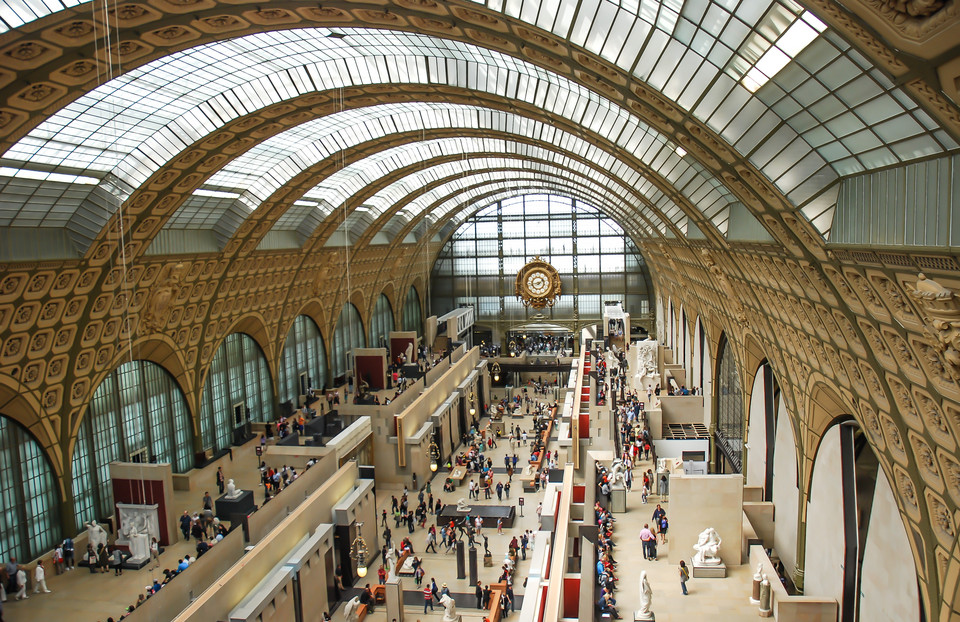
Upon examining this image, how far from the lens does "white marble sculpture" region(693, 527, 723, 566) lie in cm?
2078

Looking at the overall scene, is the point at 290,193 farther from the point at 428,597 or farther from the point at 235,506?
the point at 428,597

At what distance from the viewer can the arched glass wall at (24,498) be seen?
23.6m

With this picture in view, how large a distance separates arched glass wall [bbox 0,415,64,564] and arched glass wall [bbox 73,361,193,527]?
4.21 ft

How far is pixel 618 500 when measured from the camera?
25750 millimetres

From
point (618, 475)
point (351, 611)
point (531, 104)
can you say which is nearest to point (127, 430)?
point (351, 611)

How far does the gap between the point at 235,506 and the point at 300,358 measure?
2341cm

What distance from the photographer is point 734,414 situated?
103 ft

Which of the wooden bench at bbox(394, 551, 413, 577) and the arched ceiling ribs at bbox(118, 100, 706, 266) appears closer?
the arched ceiling ribs at bbox(118, 100, 706, 266)

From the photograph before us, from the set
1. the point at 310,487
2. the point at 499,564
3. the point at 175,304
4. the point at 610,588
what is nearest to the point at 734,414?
the point at 499,564

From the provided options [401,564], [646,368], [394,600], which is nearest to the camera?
[394,600]

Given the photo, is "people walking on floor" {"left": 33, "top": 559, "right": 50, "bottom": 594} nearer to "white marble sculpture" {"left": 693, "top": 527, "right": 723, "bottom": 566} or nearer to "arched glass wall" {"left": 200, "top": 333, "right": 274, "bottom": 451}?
"arched glass wall" {"left": 200, "top": 333, "right": 274, "bottom": 451}

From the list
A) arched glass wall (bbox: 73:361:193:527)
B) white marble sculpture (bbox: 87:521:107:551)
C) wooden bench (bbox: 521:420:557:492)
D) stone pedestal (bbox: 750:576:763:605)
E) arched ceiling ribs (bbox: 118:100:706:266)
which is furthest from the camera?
wooden bench (bbox: 521:420:557:492)

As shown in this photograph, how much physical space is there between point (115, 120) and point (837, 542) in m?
23.1

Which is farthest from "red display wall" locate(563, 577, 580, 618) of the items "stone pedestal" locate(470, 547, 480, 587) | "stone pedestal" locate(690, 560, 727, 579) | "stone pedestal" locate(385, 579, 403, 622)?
"stone pedestal" locate(470, 547, 480, 587)
